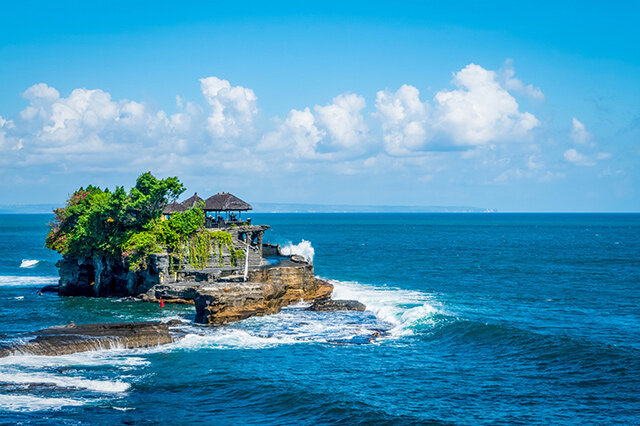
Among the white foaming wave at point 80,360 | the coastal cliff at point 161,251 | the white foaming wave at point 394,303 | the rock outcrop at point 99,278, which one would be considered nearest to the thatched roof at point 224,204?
the coastal cliff at point 161,251

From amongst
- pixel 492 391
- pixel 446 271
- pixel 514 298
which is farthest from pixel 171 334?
pixel 446 271

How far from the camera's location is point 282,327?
132 feet

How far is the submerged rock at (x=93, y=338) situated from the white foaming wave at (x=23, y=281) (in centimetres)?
3000

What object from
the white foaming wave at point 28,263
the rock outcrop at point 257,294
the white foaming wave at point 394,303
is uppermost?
the rock outcrop at point 257,294

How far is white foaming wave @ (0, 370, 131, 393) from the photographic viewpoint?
2672cm

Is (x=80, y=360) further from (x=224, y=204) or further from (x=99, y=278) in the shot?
(x=224, y=204)

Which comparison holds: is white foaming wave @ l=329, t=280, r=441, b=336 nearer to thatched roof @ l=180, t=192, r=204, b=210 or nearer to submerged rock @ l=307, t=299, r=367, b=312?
submerged rock @ l=307, t=299, r=367, b=312

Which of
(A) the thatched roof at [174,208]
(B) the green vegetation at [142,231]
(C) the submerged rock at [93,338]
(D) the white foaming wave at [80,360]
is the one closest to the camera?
(D) the white foaming wave at [80,360]

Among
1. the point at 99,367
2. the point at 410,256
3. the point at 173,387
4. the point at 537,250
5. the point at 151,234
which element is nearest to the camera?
the point at 173,387

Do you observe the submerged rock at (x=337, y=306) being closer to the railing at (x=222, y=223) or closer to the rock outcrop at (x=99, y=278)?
the railing at (x=222, y=223)

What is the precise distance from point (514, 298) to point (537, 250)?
57368mm

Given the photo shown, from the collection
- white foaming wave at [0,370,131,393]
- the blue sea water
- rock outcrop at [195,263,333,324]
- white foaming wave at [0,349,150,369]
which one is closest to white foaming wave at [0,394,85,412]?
the blue sea water

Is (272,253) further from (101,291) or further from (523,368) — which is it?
(523,368)

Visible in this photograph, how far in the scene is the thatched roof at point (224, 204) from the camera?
57312 mm
